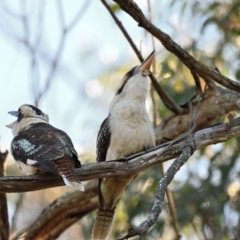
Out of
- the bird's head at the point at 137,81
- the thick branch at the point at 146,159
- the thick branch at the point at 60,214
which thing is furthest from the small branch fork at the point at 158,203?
the thick branch at the point at 60,214

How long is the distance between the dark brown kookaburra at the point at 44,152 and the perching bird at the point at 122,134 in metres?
0.41

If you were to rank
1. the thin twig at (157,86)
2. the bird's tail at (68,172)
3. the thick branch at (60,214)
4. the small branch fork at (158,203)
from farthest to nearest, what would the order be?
1. the thick branch at (60,214)
2. the thin twig at (157,86)
3. the bird's tail at (68,172)
4. the small branch fork at (158,203)

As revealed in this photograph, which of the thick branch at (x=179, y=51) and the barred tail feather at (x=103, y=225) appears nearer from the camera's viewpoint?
the thick branch at (x=179, y=51)

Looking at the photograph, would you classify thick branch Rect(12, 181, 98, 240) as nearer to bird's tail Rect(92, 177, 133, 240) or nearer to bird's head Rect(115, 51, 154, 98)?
bird's tail Rect(92, 177, 133, 240)

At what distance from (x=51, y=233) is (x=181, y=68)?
6.00ft

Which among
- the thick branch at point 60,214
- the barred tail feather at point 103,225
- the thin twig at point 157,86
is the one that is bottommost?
the barred tail feather at point 103,225

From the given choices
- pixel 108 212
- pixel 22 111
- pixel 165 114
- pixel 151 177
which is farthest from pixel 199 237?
pixel 22 111

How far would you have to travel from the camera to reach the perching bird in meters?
4.30

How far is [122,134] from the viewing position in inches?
170

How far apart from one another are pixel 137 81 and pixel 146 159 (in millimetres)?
A: 1143

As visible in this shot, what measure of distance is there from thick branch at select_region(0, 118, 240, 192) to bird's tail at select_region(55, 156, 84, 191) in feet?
0.18

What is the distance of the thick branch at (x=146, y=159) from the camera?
11.3ft

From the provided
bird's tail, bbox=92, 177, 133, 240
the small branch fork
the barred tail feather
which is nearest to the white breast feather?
bird's tail, bbox=92, 177, 133, 240

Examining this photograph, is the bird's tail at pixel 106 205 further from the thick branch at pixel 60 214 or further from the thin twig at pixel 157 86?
the thin twig at pixel 157 86
